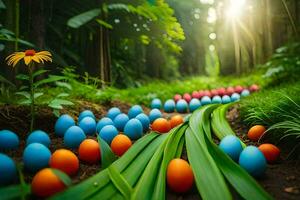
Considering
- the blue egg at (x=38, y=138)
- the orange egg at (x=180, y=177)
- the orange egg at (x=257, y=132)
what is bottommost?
the orange egg at (x=180, y=177)

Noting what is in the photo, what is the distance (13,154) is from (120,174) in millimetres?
936

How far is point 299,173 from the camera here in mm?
2145

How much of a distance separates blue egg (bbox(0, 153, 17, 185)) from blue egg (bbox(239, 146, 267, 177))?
141cm

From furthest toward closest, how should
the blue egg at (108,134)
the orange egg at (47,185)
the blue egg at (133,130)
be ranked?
the blue egg at (133,130) < the blue egg at (108,134) < the orange egg at (47,185)

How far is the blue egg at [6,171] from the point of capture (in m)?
1.82

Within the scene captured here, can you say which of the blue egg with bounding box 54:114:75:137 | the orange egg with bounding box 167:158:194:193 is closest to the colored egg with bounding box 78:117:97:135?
the blue egg with bounding box 54:114:75:137

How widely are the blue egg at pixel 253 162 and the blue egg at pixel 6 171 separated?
4.62 feet

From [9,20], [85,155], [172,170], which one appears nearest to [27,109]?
[85,155]

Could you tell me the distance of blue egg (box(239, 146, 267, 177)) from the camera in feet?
6.63

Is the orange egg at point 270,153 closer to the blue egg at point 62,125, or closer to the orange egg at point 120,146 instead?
the orange egg at point 120,146

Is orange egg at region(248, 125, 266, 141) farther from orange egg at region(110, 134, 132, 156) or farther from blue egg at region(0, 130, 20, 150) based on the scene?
blue egg at region(0, 130, 20, 150)

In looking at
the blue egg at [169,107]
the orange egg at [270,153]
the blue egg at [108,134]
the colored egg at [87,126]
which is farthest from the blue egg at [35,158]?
the blue egg at [169,107]

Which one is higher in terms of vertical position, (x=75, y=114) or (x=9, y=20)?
(x=9, y=20)

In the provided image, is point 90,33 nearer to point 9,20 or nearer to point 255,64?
point 9,20
